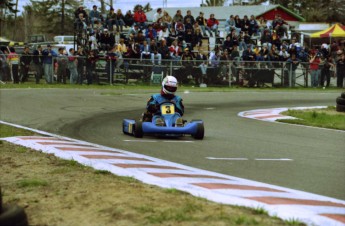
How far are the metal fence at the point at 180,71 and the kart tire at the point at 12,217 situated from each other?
23.0 m

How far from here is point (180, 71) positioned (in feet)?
90.4

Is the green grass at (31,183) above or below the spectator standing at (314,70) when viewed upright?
below

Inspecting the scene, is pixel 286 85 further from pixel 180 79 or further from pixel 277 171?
pixel 277 171

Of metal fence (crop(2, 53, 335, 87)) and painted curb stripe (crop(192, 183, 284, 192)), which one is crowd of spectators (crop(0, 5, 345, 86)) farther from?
painted curb stripe (crop(192, 183, 284, 192))

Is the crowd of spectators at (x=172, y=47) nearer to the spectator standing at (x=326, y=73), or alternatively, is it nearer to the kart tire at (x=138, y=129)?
the spectator standing at (x=326, y=73)

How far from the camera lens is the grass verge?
5.04m

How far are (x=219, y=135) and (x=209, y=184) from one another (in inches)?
219

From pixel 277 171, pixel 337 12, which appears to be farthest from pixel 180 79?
pixel 337 12

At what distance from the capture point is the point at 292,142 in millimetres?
11297

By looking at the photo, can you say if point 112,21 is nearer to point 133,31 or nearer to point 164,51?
point 133,31

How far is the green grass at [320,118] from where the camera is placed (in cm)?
1424

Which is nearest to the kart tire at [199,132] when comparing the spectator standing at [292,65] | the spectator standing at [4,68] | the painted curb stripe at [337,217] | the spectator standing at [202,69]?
the painted curb stripe at [337,217]

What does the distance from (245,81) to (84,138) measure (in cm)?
1776

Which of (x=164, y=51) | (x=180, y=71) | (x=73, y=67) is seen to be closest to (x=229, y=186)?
(x=180, y=71)
